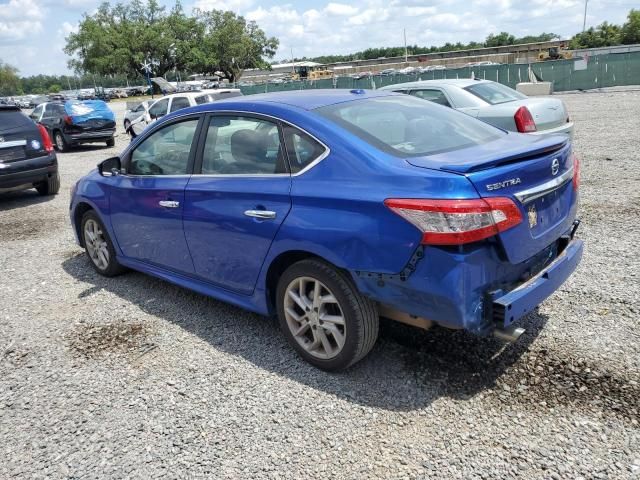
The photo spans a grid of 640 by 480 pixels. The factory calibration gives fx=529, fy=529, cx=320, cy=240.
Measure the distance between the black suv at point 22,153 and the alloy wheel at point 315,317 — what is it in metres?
7.45

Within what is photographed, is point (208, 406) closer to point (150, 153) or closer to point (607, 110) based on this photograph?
point (150, 153)

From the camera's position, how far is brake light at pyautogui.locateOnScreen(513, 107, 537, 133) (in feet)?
26.7

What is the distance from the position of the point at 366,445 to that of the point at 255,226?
150cm

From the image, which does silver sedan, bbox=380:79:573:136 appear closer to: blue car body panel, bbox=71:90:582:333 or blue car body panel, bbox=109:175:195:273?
blue car body panel, bbox=71:90:582:333

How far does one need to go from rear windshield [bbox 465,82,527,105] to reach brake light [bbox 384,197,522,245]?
695cm

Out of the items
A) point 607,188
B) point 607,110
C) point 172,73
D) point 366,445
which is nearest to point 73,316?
point 366,445

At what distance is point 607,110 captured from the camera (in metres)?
16.4

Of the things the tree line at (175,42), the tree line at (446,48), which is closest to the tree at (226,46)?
the tree line at (175,42)

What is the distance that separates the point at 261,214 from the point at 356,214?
0.75 meters

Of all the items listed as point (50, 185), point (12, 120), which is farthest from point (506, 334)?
point (50, 185)

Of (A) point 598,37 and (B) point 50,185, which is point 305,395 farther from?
(A) point 598,37

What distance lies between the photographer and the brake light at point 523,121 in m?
8.14

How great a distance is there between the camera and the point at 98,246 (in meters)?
5.38

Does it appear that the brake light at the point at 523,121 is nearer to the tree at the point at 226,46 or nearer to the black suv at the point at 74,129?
the black suv at the point at 74,129
